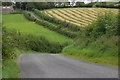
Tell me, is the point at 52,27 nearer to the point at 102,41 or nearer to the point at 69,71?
the point at 102,41

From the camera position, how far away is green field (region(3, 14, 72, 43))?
252 feet

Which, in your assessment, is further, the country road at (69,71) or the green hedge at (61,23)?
the green hedge at (61,23)

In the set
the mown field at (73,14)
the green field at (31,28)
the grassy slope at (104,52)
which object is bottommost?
the green field at (31,28)

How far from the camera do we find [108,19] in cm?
3419

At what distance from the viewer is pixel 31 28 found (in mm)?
84562


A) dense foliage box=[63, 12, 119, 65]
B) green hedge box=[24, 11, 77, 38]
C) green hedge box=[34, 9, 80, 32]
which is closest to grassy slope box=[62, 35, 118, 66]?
dense foliage box=[63, 12, 119, 65]

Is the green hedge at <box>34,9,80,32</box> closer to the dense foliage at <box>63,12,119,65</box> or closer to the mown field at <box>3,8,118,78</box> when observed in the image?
the mown field at <box>3,8,118,78</box>

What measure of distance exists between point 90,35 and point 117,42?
965 centimetres

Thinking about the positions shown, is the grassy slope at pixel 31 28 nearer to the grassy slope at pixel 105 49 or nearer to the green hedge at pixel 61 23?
the green hedge at pixel 61 23

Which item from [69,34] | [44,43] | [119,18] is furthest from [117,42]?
[69,34]

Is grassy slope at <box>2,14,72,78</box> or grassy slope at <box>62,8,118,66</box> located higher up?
grassy slope at <box>62,8,118,66</box>

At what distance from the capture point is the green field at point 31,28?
76.8 m

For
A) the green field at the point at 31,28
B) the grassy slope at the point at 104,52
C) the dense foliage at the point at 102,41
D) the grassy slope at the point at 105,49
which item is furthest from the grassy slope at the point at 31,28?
the grassy slope at the point at 104,52

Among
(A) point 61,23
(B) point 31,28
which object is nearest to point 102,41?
(B) point 31,28
